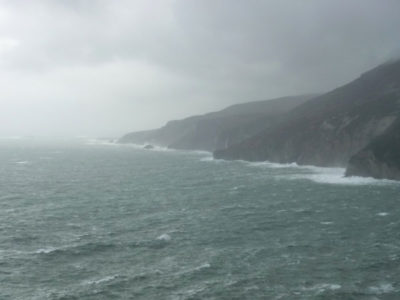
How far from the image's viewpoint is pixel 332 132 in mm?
156375

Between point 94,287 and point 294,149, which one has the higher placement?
point 294,149

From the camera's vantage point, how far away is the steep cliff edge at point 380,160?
Answer: 360 feet

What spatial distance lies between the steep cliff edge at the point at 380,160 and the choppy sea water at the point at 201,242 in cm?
1656

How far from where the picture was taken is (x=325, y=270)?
140ft

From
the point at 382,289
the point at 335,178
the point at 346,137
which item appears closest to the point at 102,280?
the point at 382,289

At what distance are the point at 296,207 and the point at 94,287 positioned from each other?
43.5 m

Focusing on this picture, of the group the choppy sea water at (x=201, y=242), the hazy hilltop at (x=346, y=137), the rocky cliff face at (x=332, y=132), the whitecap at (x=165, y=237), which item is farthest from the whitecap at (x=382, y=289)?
the rocky cliff face at (x=332, y=132)

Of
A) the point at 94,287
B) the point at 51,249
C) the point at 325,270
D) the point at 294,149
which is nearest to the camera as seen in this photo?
the point at 94,287

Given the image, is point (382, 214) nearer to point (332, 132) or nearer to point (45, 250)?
point (45, 250)

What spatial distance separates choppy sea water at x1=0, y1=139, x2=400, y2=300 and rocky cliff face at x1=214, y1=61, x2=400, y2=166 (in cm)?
5350

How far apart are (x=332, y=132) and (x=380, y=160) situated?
44567mm

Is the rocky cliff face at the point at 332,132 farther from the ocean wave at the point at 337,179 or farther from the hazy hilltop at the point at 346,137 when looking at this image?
the ocean wave at the point at 337,179

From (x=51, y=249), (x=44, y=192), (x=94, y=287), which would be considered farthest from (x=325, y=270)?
(x=44, y=192)

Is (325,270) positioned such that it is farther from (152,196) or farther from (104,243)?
(152,196)
